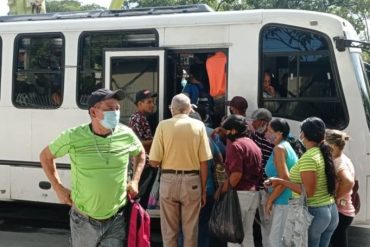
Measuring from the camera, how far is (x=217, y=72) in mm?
6438

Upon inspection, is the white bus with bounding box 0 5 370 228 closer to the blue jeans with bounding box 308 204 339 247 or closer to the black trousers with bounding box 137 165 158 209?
the black trousers with bounding box 137 165 158 209

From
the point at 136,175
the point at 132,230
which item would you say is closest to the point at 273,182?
the point at 136,175

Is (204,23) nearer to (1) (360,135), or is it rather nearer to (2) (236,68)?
(2) (236,68)

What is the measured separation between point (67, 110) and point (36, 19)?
1657 mm

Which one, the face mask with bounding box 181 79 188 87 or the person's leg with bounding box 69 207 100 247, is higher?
the face mask with bounding box 181 79 188 87

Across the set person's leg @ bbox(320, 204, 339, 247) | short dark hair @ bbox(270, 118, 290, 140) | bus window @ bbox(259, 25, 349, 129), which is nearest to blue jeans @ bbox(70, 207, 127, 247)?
short dark hair @ bbox(270, 118, 290, 140)

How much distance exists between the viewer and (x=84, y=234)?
3.82 metres

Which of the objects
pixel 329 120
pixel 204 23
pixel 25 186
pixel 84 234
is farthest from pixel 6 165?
pixel 329 120

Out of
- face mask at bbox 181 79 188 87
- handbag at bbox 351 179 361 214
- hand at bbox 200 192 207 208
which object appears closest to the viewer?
hand at bbox 200 192 207 208

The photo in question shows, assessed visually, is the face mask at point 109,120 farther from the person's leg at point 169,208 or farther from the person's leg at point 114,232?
the person's leg at point 169,208

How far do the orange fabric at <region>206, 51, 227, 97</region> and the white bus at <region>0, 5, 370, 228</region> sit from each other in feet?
0.26

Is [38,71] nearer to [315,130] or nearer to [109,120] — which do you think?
[109,120]

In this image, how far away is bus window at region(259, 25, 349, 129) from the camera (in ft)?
19.6

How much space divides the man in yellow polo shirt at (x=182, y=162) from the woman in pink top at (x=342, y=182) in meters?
1.23
